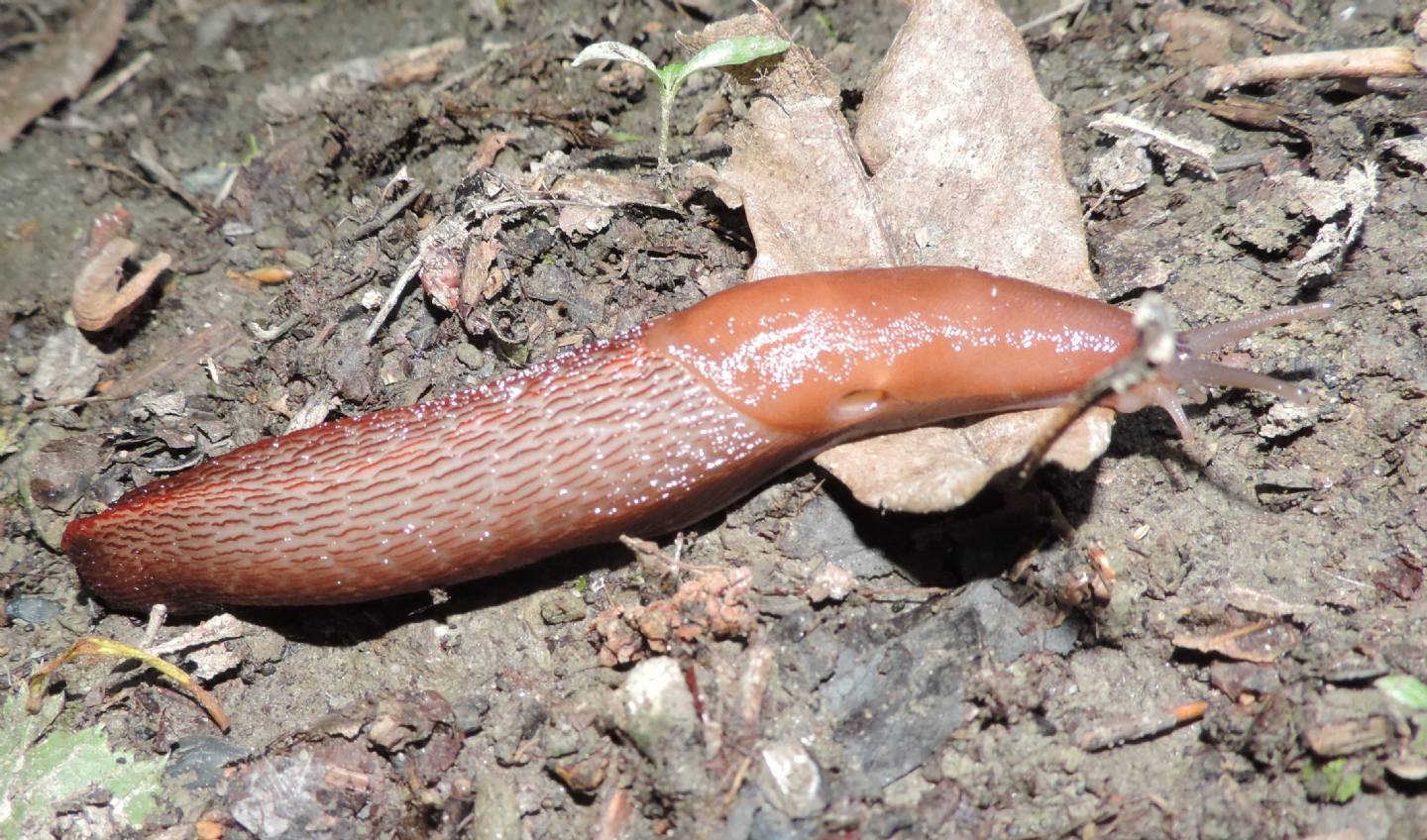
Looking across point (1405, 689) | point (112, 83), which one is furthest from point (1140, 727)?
point (112, 83)

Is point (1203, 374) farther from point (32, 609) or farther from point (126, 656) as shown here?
point (32, 609)

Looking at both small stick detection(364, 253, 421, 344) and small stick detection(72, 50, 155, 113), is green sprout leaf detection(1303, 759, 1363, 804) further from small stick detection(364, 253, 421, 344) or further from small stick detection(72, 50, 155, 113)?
small stick detection(72, 50, 155, 113)

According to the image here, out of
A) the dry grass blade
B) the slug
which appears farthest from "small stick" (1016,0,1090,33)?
the dry grass blade

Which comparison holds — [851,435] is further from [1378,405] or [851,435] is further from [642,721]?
[1378,405]

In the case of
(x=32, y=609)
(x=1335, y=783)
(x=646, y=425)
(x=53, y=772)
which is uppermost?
(x=646, y=425)

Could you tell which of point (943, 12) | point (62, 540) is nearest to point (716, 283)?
point (943, 12)

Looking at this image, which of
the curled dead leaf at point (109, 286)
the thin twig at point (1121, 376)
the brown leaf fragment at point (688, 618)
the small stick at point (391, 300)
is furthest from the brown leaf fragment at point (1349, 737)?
the curled dead leaf at point (109, 286)
